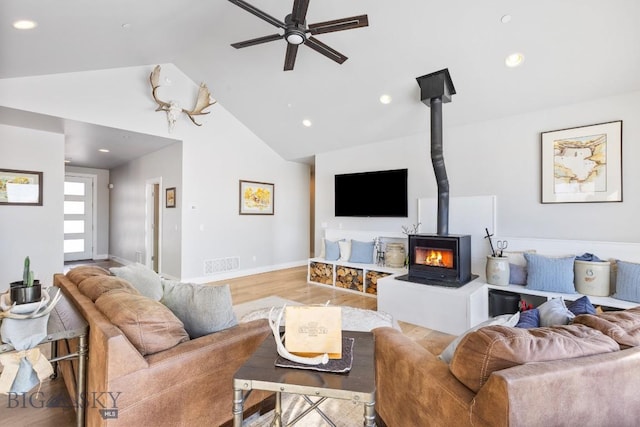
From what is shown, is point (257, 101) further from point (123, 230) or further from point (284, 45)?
point (123, 230)

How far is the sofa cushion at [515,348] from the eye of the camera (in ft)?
3.39

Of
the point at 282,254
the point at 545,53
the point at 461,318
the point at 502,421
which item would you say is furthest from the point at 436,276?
the point at 282,254

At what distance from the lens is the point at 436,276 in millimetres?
3812

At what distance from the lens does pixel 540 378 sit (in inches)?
36.6

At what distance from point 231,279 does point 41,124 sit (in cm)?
379

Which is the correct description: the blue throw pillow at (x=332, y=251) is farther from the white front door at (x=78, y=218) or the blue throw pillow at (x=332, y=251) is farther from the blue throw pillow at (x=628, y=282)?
the white front door at (x=78, y=218)

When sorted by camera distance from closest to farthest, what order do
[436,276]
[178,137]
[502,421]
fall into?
1. [502,421]
2. [436,276]
3. [178,137]

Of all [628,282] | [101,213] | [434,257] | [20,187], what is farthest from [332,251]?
[101,213]

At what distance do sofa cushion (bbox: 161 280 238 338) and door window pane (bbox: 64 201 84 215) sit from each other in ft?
27.3

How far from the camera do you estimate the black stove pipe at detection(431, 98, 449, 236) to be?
3.71 metres

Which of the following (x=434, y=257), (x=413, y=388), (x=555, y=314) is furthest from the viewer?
(x=434, y=257)

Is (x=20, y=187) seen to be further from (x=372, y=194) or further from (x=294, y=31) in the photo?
(x=372, y=194)

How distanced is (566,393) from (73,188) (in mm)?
10197

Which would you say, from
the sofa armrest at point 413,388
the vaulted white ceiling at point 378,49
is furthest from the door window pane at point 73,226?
the sofa armrest at point 413,388
